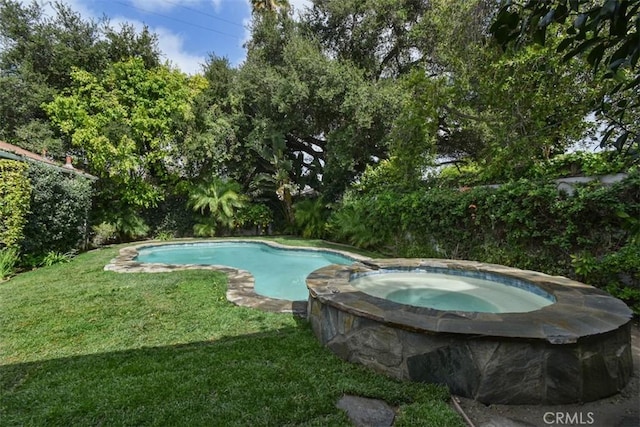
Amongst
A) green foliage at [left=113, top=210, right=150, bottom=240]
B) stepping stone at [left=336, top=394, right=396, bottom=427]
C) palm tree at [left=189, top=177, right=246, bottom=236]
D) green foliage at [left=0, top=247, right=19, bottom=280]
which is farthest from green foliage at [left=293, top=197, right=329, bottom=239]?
stepping stone at [left=336, top=394, right=396, bottom=427]

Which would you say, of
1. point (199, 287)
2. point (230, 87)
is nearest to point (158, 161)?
point (230, 87)

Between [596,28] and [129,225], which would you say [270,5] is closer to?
[129,225]

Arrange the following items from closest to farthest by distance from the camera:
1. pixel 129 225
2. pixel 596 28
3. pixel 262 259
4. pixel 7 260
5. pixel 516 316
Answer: pixel 596 28 → pixel 516 316 → pixel 7 260 → pixel 262 259 → pixel 129 225

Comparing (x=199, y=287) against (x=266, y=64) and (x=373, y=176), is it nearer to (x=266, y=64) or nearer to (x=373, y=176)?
A: (x=373, y=176)

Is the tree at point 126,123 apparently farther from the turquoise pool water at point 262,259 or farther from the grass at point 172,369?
the grass at point 172,369

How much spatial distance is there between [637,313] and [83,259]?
1077 centimetres

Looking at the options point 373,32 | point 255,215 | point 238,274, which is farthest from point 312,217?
point 373,32

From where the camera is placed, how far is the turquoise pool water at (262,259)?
23.3ft

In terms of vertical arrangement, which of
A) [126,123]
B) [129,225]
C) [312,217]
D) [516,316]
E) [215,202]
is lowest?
[129,225]

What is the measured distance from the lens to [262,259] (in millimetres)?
10211

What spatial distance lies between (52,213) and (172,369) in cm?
718

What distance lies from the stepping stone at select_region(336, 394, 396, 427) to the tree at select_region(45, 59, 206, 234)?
1254 cm

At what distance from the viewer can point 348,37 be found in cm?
1387

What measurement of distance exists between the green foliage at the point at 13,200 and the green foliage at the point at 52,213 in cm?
30
